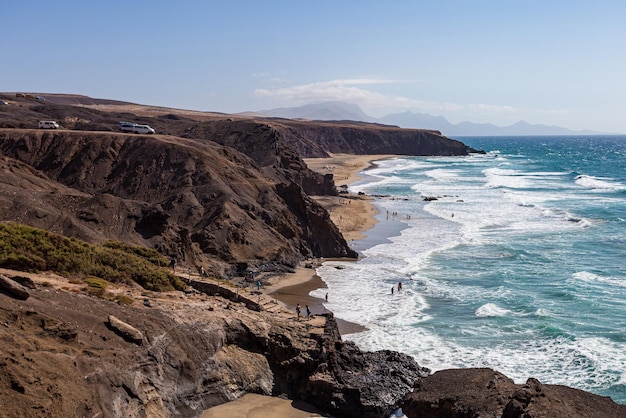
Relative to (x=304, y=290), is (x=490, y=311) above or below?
above

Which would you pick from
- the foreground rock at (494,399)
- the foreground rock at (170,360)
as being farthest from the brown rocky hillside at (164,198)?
the foreground rock at (494,399)

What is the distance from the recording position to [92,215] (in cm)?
3434

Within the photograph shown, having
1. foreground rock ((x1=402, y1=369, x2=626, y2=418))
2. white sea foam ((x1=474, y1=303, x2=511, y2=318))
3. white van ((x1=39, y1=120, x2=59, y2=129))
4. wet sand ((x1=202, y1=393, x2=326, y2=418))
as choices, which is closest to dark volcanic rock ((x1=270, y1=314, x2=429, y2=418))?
wet sand ((x1=202, y1=393, x2=326, y2=418))

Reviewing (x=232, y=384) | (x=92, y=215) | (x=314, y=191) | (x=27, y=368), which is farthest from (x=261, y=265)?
(x=314, y=191)

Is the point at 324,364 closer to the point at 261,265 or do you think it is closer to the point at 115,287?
the point at 115,287

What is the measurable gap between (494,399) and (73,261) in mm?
14768

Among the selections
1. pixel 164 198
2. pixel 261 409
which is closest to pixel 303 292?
pixel 164 198

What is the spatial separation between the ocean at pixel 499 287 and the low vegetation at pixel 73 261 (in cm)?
915

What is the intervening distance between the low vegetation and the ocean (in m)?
9.15

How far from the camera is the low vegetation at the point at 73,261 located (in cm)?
2188

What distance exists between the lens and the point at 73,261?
22.9m

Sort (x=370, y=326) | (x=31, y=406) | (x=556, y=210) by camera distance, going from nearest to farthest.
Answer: (x=31, y=406)
(x=370, y=326)
(x=556, y=210)

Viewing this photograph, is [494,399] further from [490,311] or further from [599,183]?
[599,183]

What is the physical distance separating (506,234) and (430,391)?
125 feet
